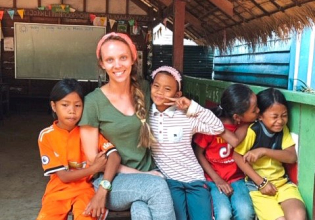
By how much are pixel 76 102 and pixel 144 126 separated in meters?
0.37

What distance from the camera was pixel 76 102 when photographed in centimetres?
184

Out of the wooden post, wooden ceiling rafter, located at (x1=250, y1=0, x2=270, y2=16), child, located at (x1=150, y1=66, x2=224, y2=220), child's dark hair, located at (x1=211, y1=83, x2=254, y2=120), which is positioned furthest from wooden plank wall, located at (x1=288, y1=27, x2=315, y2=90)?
child, located at (x1=150, y1=66, x2=224, y2=220)

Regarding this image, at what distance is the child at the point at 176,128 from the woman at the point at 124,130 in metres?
0.08

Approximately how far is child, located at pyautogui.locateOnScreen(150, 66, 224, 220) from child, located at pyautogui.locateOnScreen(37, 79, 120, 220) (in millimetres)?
297

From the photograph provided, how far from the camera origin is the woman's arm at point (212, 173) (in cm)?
192

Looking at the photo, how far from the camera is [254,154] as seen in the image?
1825mm

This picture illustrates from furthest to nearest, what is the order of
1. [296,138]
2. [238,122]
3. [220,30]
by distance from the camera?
1. [220,30]
2. [238,122]
3. [296,138]

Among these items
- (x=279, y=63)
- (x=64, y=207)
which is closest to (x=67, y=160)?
(x=64, y=207)

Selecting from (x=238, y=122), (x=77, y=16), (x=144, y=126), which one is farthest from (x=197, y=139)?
(x=77, y=16)

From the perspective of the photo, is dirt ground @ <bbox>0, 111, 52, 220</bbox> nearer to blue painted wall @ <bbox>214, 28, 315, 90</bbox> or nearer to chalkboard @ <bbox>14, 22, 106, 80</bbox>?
chalkboard @ <bbox>14, 22, 106, 80</bbox>

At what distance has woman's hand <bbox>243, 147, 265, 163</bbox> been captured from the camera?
182 cm

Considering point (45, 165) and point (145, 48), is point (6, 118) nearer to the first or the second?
point (145, 48)

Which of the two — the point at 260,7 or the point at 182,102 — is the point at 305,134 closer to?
the point at 182,102

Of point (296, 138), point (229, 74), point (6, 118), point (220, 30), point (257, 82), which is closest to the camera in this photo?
point (296, 138)
